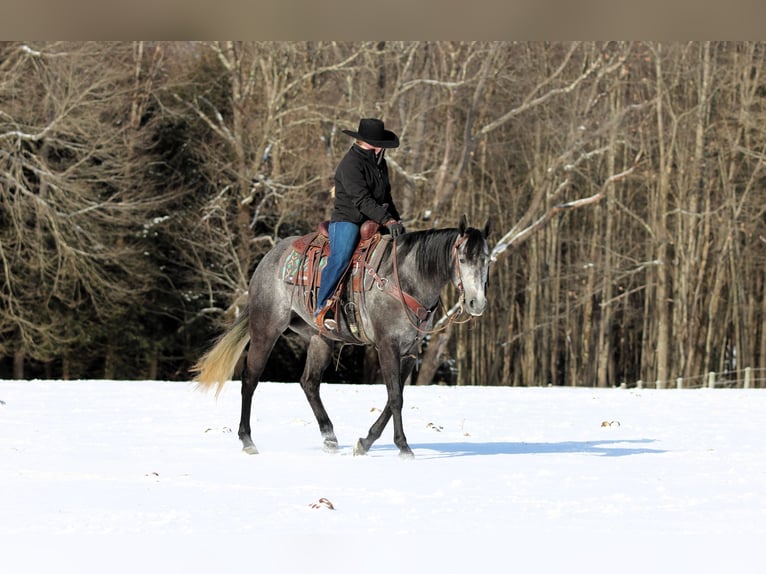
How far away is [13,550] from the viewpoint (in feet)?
15.2

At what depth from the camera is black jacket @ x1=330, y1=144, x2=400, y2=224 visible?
8.49 meters

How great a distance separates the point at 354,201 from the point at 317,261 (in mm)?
698

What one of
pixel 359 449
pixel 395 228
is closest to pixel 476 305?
pixel 395 228

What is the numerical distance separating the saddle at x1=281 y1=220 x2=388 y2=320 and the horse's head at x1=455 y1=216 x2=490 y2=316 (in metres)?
0.89

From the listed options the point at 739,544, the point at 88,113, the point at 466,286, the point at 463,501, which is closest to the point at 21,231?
the point at 88,113

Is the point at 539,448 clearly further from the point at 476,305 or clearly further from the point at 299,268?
the point at 299,268

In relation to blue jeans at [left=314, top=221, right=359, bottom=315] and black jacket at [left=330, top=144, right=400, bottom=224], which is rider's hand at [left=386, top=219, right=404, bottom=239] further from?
blue jeans at [left=314, top=221, right=359, bottom=315]

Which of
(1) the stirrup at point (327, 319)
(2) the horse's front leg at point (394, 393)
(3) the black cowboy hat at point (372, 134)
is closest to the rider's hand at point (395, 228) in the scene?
(3) the black cowboy hat at point (372, 134)

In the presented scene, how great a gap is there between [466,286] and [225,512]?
9.18ft

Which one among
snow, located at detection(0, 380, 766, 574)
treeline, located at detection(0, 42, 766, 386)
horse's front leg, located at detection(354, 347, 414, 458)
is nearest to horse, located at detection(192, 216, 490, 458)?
horse's front leg, located at detection(354, 347, 414, 458)

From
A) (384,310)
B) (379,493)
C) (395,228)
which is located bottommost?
(379,493)

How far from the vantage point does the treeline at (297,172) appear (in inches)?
1000

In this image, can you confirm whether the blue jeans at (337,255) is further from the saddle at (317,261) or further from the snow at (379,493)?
the snow at (379,493)

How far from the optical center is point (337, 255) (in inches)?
341
